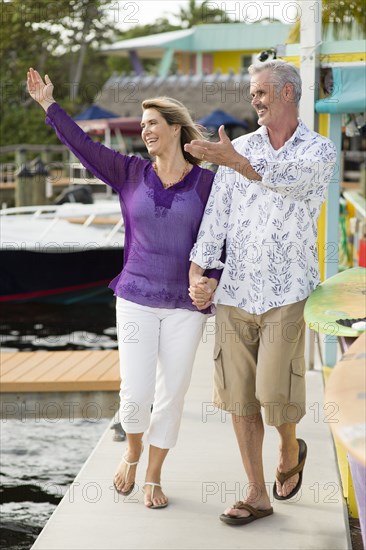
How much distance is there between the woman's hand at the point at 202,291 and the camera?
4070 millimetres

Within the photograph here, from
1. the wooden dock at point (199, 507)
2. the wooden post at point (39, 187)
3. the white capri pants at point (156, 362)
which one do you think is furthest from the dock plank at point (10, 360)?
the wooden post at point (39, 187)

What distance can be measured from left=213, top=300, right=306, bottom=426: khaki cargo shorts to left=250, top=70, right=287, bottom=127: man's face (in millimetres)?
760

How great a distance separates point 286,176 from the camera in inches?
146

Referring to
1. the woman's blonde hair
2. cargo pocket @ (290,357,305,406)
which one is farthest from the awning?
cargo pocket @ (290,357,305,406)

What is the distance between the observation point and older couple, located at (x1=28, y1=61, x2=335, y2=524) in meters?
3.90

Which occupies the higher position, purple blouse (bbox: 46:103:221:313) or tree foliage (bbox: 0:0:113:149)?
tree foliage (bbox: 0:0:113:149)

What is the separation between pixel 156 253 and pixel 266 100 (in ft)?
2.73

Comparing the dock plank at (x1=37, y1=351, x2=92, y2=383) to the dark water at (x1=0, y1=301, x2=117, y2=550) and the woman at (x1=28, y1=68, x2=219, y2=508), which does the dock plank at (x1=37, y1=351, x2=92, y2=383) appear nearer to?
the dark water at (x1=0, y1=301, x2=117, y2=550)

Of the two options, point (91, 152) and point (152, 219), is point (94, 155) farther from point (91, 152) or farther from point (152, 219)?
point (152, 219)

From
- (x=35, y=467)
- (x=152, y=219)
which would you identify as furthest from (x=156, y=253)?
(x=35, y=467)

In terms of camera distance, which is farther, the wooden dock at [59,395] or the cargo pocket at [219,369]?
the wooden dock at [59,395]

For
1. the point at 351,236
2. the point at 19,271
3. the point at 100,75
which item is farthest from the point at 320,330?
the point at 100,75

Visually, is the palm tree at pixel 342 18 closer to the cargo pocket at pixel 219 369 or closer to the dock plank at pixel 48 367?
the dock plank at pixel 48 367

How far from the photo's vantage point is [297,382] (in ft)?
13.3
